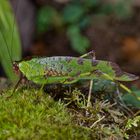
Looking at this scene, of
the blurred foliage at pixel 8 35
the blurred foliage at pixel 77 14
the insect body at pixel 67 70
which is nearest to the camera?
the insect body at pixel 67 70

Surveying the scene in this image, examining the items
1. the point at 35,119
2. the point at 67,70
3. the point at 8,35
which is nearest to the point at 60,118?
the point at 35,119

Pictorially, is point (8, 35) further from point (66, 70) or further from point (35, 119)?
point (35, 119)

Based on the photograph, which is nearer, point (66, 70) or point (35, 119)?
point (35, 119)

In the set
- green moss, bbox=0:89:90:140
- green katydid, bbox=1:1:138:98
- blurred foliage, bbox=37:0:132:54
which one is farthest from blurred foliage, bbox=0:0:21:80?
blurred foliage, bbox=37:0:132:54

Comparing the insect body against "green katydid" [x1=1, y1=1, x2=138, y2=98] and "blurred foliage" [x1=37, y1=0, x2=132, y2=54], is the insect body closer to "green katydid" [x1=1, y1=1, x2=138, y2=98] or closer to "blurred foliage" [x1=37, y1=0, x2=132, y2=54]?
"green katydid" [x1=1, y1=1, x2=138, y2=98]

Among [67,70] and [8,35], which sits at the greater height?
[67,70]

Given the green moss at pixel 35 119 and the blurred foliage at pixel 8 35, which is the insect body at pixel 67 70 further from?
the blurred foliage at pixel 8 35

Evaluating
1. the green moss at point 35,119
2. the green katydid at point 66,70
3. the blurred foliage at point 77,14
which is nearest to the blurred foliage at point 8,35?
the green katydid at point 66,70
